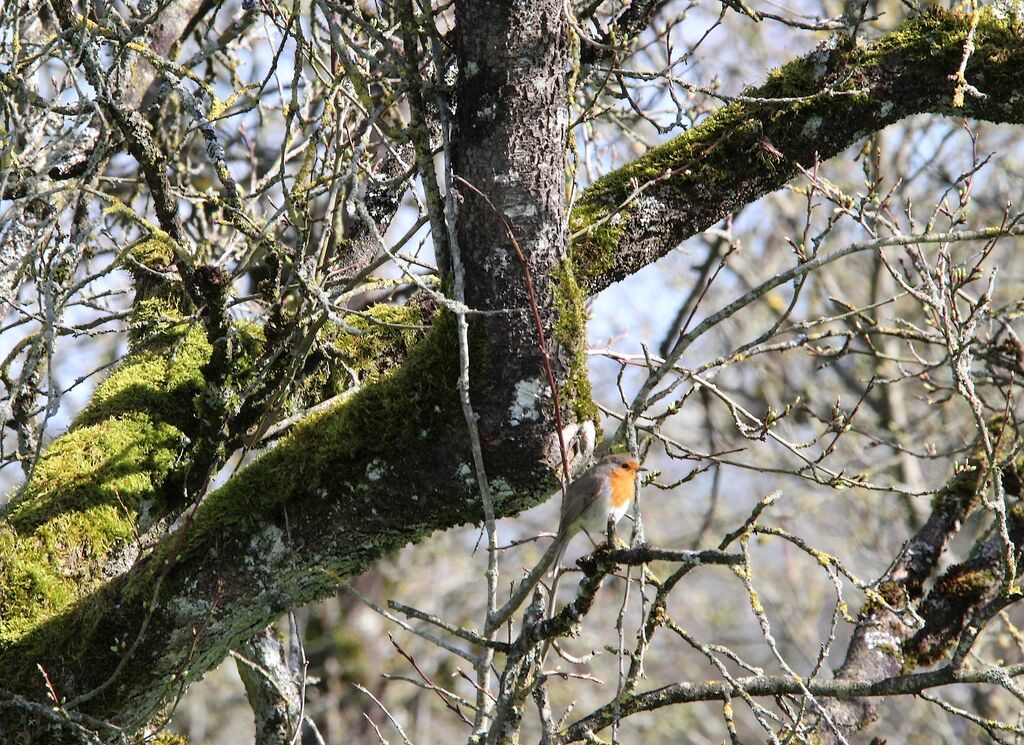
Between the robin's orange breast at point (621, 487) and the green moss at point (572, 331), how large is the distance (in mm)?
368

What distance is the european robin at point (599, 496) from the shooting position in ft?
8.85

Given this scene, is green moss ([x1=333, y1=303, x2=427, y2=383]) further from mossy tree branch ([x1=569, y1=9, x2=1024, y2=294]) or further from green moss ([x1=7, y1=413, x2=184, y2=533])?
mossy tree branch ([x1=569, y1=9, x2=1024, y2=294])

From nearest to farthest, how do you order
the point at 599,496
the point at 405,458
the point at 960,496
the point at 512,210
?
the point at 512,210 < the point at 405,458 < the point at 599,496 < the point at 960,496

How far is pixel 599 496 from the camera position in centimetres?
281

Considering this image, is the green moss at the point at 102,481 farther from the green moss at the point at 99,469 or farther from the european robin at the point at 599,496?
the european robin at the point at 599,496

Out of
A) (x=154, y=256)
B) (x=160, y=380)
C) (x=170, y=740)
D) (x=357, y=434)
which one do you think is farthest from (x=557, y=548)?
(x=154, y=256)

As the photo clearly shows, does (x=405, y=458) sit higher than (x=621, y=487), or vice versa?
(x=621, y=487)

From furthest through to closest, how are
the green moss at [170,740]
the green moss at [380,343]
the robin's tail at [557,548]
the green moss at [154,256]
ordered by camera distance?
1. the green moss at [154,256]
2. the green moss at [380,343]
3. the green moss at [170,740]
4. the robin's tail at [557,548]

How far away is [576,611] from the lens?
2141 mm

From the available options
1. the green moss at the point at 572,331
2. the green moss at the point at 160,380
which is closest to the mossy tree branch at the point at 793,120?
the green moss at the point at 572,331

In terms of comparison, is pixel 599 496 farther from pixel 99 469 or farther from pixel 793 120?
pixel 99 469

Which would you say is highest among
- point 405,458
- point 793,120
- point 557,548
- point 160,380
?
point 793,120

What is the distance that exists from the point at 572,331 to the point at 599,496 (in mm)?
568

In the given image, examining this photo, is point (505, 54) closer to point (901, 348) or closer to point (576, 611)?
point (576, 611)
